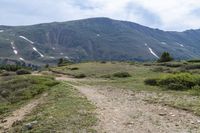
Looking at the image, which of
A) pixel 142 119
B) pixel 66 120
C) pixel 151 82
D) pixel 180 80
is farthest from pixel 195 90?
pixel 66 120

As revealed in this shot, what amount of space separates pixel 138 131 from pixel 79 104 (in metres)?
7.77

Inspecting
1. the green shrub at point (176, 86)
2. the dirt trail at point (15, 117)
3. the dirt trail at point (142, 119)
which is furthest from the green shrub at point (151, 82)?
the dirt trail at point (142, 119)

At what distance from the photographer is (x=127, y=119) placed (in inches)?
686

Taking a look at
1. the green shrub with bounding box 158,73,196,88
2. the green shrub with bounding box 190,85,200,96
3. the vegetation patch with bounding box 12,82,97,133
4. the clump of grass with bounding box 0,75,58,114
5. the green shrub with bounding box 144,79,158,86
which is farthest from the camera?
the green shrub with bounding box 144,79,158,86

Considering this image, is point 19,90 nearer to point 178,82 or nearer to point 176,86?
point 176,86

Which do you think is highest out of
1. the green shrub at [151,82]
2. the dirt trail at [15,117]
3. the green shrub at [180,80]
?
the green shrub at [180,80]

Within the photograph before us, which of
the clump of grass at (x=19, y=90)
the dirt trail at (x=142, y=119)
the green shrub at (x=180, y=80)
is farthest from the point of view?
the green shrub at (x=180, y=80)

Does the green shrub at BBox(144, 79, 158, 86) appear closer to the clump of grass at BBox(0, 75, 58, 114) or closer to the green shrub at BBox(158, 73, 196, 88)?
the green shrub at BBox(158, 73, 196, 88)

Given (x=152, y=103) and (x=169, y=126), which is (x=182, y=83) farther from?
(x=169, y=126)

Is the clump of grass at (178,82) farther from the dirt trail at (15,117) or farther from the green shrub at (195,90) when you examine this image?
the dirt trail at (15,117)

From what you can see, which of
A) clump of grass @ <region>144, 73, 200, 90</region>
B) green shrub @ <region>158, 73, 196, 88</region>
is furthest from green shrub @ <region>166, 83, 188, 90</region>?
green shrub @ <region>158, 73, 196, 88</region>

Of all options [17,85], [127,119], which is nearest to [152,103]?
[127,119]

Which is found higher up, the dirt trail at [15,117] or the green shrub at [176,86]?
the green shrub at [176,86]

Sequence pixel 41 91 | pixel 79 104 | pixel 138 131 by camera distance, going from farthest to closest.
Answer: pixel 41 91 → pixel 79 104 → pixel 138 131
